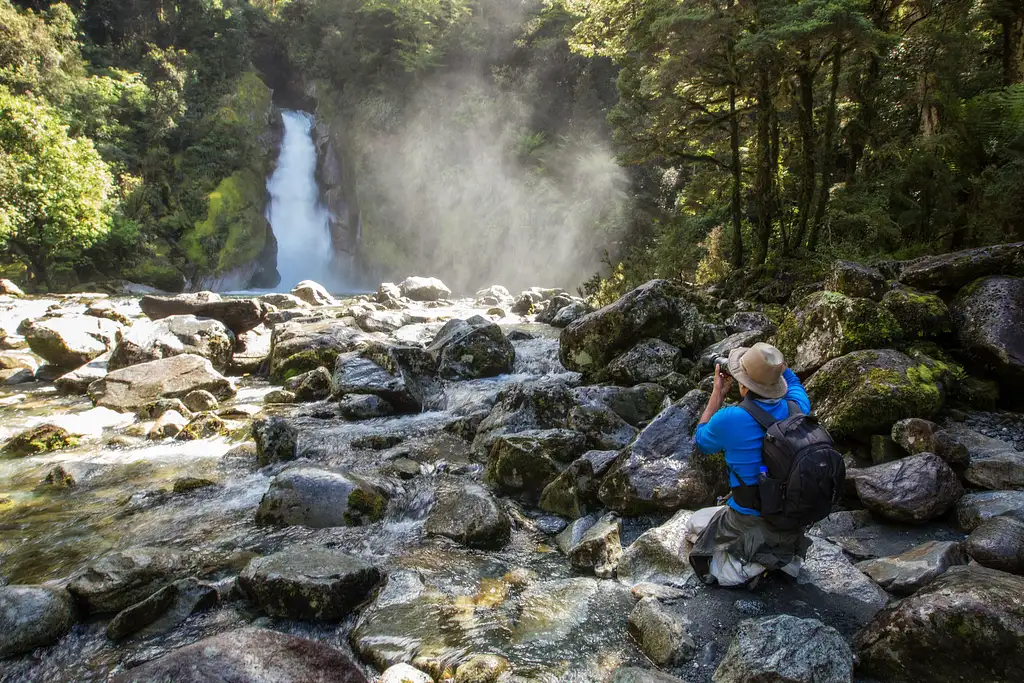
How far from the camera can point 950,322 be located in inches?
245

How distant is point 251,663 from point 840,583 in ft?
12.1

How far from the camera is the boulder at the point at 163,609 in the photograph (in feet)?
12.1

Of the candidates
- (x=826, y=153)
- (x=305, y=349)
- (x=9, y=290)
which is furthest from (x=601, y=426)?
(x=9, y=290)

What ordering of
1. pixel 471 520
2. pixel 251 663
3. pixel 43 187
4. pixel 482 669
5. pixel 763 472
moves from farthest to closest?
1. pixel 43 187
2. pixel 471 520
3. pixel 763 472
4. pixel 482 669
5. pixel 251 663

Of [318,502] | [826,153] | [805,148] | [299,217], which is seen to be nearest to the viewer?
[318,502]

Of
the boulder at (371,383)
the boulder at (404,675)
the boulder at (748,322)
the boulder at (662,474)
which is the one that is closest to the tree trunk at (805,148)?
the boulder at (748,322)

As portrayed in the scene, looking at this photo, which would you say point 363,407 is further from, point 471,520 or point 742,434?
point 742,434

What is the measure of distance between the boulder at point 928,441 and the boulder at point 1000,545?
0.98 metres

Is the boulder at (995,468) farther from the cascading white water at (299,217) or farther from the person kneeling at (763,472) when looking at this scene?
the cascading white water at (299,217)

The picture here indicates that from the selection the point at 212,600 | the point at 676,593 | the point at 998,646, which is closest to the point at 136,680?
the point at 212,600

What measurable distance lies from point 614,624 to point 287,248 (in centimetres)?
4291

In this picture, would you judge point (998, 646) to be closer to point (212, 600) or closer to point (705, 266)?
point (212, 600)

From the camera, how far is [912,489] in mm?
4172

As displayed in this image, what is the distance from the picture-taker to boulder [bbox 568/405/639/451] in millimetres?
6586
